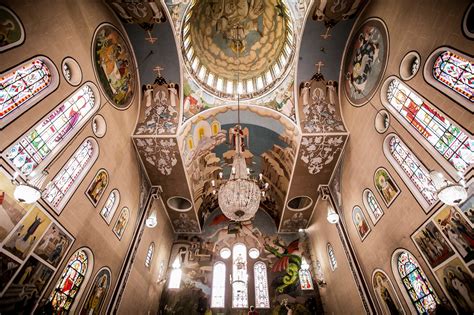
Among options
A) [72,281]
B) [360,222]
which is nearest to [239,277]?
[360,222]

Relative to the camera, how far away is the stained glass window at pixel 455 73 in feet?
16.8

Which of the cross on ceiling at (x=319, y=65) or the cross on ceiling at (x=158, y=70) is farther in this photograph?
the cross on ceiling at (x=158, y=70)

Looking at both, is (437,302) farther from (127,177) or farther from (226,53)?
(226,53)

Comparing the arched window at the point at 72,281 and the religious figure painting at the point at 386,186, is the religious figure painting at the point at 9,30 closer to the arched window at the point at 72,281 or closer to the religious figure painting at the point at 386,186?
the arched window at the point at 72,281

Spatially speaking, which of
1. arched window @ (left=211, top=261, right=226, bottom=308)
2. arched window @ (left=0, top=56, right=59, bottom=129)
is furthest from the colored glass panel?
arched window @ (left=211, top=261, right=226, bottom=308)

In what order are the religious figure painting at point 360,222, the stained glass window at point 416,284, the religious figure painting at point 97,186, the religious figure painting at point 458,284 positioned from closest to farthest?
the religious figure painting at point 458,284 → the stained glass window at point 416,284 → the religious figure painting at point 97,186 → the religious figure painting at point 360,222

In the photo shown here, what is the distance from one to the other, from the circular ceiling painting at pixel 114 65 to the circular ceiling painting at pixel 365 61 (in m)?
9.23

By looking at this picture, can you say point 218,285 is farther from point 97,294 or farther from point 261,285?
point 97,294

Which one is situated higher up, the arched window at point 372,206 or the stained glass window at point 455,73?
the stained glass window at point 455,73

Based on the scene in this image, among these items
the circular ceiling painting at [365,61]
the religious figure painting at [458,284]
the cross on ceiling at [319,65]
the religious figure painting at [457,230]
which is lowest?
the religious figure painting at [458,284]

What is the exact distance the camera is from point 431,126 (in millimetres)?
6156

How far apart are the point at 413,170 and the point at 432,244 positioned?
2.09m

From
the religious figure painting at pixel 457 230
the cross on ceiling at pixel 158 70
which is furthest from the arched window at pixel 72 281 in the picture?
the religious figure painting at pixel 457 230

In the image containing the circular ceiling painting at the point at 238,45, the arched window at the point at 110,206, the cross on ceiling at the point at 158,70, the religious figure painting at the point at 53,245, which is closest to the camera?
the religious figure painting at the point at 53,245
